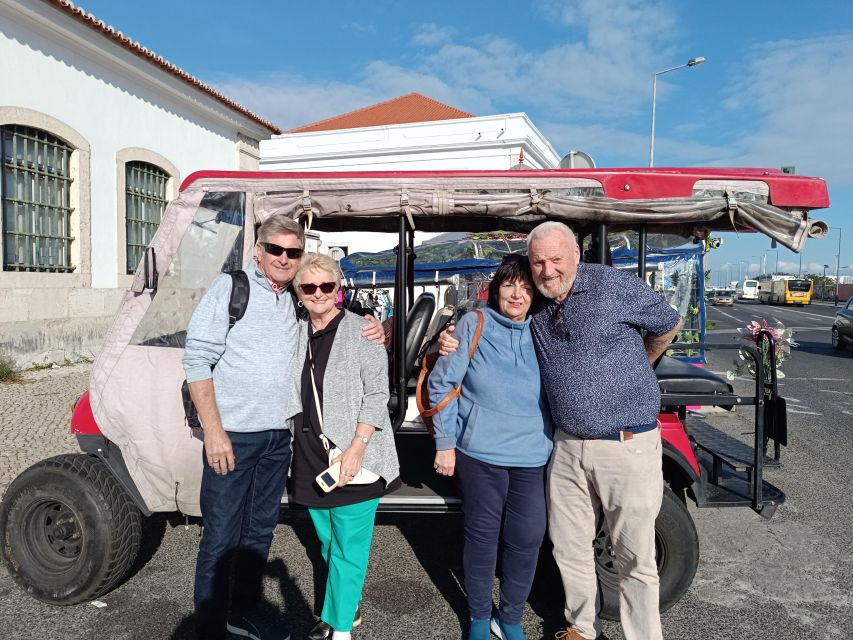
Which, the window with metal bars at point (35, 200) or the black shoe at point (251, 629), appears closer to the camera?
the black shoe at point (251, 629)

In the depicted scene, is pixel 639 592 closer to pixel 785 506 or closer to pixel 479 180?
pixel 479 180

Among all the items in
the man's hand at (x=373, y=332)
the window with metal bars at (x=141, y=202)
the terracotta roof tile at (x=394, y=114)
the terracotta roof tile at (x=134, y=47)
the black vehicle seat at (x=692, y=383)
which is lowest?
the black vehicle seat at (x=692, y=383)

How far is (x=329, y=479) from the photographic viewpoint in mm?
2490

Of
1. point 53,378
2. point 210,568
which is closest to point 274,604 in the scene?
point 210,568

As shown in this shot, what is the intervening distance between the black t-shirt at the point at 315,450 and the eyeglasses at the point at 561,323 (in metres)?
0.93

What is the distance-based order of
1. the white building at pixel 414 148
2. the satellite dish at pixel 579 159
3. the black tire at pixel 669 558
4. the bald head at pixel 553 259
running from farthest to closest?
the white building at pixel 414 148 < the satellite dish at pixel 579 159 < the black tire at pixel 669 558 < the bald head at pixel 553 259

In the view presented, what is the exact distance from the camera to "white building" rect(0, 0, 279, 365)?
29.4 ft

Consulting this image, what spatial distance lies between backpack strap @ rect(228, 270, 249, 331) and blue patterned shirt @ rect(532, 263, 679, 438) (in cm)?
131

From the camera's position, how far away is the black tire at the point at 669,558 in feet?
9.57

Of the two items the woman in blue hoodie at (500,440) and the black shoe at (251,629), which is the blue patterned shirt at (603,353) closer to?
the woman in blue hoodie at (500,440)

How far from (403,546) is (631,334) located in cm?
229

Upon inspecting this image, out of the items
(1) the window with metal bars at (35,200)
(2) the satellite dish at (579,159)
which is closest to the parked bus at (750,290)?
(1) the window with metal bars at (35,200)

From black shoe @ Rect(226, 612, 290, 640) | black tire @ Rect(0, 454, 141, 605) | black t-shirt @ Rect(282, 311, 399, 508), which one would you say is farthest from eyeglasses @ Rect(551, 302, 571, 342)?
black tire @ Rect(0, 454, 141, 605)

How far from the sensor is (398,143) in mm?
23859
